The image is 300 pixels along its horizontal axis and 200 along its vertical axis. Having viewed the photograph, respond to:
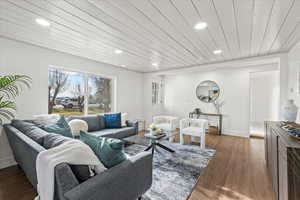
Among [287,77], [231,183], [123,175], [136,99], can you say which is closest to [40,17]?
[123,175]

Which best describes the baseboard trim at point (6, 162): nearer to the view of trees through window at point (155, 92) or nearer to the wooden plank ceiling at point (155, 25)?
the wooden plank ceiling at point (155, 25)

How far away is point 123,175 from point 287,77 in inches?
153

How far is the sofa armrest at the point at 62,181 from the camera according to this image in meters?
0.89

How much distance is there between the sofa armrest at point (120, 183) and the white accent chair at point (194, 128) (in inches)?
85.7

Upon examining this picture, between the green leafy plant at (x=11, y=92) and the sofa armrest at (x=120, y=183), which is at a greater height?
the green leafy plant at (x=11, y=92)

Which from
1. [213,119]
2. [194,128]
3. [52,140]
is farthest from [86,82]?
[213,119]

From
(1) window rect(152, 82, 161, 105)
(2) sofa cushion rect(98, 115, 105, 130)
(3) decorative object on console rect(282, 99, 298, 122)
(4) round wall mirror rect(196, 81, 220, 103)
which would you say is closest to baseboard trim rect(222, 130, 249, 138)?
(4) round wall mirror rect(196, 81, 220, 103)

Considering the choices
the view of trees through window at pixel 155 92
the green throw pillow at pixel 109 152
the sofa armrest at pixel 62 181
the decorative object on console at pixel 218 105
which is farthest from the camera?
the view of trees through window at pixel 155 92

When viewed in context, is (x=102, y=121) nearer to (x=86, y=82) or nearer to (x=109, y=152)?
(x=86, y=82)

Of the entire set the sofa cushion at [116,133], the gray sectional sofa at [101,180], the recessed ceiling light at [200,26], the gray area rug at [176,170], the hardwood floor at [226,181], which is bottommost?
the hardwood floor at [226,181]

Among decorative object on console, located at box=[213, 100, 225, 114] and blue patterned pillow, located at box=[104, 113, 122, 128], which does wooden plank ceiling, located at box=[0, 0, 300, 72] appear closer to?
blue patterned pillow, located at box=[104, 113, 122, 128]

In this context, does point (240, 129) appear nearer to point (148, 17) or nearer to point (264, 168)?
point (264, 168)

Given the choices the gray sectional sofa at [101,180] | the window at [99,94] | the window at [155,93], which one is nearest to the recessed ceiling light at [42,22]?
the gray sectional sofa at [101,180]

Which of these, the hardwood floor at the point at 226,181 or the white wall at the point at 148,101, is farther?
the white wall at the point at 148,101
